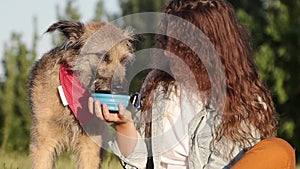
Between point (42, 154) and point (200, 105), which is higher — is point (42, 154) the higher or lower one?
the lower one

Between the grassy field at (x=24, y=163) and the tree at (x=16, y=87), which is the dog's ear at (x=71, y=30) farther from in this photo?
the tree at (x=16, y=87)

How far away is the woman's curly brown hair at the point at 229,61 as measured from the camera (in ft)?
15.5

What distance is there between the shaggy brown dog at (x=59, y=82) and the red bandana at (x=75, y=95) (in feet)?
0.34

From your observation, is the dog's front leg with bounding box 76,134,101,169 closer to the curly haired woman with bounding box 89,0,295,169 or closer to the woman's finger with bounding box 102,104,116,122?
the curly haired woman with bounding box 89,0,295,169

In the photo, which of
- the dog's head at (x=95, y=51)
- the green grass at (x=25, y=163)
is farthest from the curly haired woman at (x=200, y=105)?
the green grass at (x=25, y=163)

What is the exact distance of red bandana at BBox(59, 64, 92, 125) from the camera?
6296 millimetres

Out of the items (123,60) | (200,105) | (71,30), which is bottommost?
(200,105)

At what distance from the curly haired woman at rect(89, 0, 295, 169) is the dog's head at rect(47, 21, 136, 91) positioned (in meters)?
1.73

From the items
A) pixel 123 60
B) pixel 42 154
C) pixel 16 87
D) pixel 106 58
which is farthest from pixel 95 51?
pixel 16 87

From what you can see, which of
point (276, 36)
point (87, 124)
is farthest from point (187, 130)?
point (276, 36)

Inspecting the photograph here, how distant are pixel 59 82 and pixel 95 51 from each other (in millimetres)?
535

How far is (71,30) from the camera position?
6.95 meters

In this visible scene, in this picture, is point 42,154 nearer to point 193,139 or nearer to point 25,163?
point 25,163

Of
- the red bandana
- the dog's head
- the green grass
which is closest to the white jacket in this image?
the red bandana
